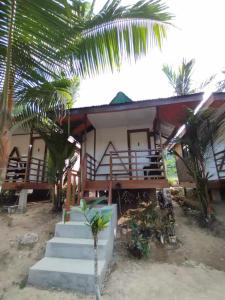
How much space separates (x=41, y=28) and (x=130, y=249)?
4.35m

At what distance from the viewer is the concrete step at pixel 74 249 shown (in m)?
3.93

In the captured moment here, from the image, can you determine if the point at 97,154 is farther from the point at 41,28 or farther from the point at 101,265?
the point at 41,28

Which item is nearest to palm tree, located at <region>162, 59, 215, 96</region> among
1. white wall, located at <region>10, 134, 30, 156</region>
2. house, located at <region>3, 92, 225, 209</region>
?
house, located at <region>3, 92, 225, 209</region>

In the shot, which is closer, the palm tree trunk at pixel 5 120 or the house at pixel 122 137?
the palm tree trunk at pixel 5 120

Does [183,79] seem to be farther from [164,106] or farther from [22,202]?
[22,202]

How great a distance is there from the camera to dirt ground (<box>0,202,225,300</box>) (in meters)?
3.19

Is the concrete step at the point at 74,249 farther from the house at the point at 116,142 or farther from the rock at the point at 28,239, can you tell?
the house at the point at 116,142

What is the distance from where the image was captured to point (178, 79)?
1487cm

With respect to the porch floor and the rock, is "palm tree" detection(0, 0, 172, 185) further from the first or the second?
the porch floor

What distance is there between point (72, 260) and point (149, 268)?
1508 millimetres

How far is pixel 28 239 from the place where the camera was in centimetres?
486

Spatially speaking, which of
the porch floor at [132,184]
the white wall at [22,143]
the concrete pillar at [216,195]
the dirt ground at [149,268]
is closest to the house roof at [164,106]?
the porch floor at [132,184]

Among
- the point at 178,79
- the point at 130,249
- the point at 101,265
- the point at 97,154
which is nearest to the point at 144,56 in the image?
the point at 101,265

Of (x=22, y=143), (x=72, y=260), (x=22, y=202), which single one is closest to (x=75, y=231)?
(x=72, y=260)
